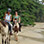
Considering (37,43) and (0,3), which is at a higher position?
(0,3)

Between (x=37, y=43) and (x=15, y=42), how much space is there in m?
1.28

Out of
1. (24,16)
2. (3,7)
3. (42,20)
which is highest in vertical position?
(3,7)

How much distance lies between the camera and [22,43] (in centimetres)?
759

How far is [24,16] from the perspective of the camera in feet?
47.4

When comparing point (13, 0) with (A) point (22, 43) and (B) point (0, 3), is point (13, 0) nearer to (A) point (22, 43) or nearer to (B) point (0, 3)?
(B) point (0, 3)

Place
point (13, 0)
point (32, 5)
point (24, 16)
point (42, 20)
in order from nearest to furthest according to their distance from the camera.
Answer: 1. point (13, 0)
2. point (24, 16)
3. point (32, 5)
4. point (42, 20)

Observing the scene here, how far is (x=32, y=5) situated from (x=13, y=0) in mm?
3632

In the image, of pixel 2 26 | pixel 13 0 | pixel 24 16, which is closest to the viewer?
pixel 2 26

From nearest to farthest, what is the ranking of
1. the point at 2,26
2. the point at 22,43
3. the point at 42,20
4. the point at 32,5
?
1. the point at 2,26
2. the point at 22,43
3. the point at 32,5
4. the point at 42,20

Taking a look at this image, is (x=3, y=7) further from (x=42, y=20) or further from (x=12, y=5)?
(x=42, y=20)

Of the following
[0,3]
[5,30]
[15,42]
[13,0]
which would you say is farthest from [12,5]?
[5,30]

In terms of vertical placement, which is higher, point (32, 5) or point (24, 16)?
point (32, 5)

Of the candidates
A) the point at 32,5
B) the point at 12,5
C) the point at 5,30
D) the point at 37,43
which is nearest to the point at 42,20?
the point at 32,5

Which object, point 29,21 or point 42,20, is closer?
point 29,21
